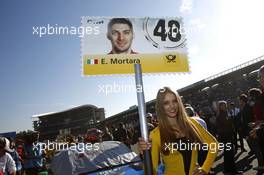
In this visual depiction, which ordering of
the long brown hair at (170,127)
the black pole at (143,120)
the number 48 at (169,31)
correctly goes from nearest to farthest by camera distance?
1. the black pole at (143,120)
2. the number 48 at (169,31)
3. the long brown hair at (170,127)

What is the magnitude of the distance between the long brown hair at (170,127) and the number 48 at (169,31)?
0.57 metres

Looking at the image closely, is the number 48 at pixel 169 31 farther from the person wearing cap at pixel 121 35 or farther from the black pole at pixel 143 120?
the black pole at pixel 143 120

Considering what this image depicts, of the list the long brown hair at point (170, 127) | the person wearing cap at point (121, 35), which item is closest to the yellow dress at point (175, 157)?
the long brown hair at point (170, 127)

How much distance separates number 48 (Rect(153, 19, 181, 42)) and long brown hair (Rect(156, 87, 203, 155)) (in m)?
0.57

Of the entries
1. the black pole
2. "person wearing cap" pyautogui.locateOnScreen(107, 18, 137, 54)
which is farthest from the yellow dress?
"person wearing cap" pyautogui.locateOnScreen(107, 18, 137, 54)

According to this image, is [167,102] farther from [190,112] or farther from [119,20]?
[190,112]

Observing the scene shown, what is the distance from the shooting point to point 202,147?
3650 mm

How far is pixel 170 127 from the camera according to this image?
12.2 ft

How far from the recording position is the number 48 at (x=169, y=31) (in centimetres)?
355

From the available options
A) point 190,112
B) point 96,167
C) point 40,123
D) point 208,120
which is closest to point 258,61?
point 208,120

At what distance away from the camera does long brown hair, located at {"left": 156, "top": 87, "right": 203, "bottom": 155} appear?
12.0 feet

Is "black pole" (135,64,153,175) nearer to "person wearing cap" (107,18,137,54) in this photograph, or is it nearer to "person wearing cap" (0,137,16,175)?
"person wearing cap" (107,18,137,54)

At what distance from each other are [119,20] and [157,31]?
421 mm

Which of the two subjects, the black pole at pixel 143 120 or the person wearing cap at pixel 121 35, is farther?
the person wearing cap at pixel 121 35
